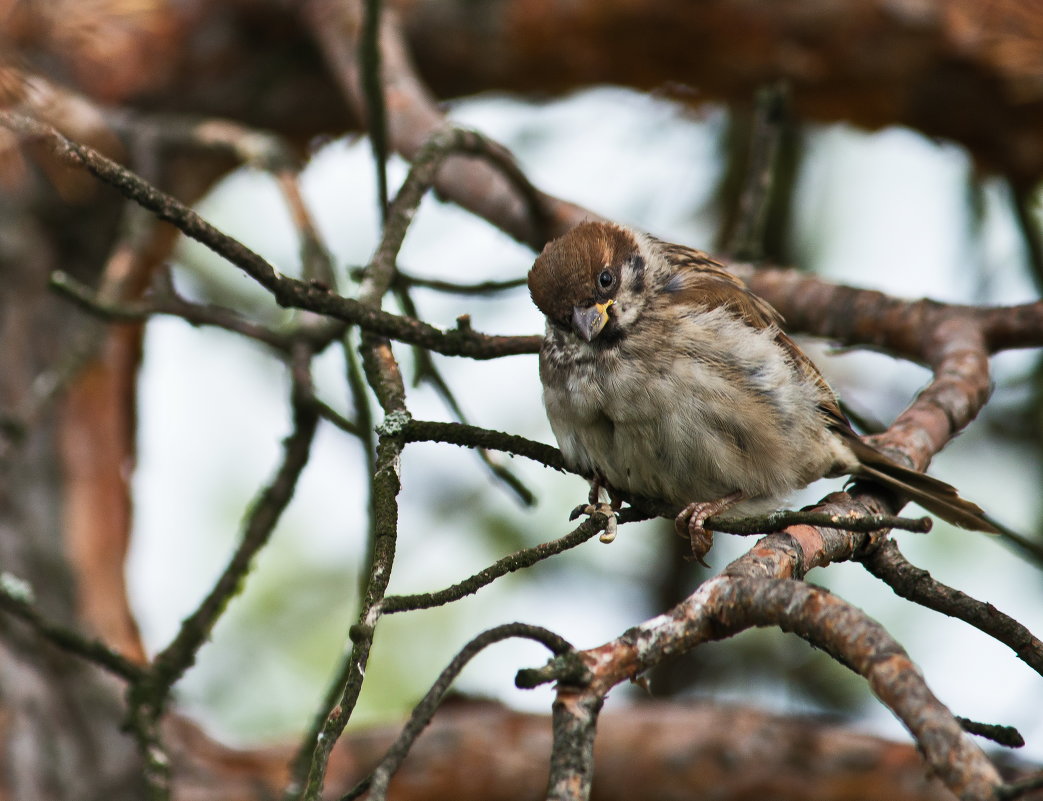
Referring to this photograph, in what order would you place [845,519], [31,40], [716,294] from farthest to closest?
[31,40], [716,294], [845,519]

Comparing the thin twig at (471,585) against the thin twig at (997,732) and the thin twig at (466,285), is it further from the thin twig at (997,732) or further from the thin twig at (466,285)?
the thin twig at (466,285)

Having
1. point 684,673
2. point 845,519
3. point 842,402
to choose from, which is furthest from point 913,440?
point 684,673

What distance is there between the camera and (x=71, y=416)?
4.62 metres

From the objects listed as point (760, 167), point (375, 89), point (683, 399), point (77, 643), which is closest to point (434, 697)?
point (683, 399)

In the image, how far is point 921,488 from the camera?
9.73ft

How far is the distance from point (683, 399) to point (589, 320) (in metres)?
0.35

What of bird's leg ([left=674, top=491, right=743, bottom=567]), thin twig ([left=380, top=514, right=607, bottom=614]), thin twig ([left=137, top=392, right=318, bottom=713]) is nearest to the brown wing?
bird's leg ([left=674, top=491, right=743, bottom=567])

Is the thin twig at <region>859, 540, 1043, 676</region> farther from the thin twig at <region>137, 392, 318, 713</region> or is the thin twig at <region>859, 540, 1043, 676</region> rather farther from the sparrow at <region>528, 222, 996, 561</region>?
the thin twig at <region>137, 392, 318, 713</region>

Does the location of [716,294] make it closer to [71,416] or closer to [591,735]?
[591,735]

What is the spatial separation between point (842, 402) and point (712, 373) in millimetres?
930

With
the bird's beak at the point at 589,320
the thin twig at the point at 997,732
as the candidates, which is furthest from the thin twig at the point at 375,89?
the thin twig at the point at 997,732

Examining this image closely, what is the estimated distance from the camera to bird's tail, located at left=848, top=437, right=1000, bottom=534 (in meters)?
2.89

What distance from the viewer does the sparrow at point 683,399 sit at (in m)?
2.94

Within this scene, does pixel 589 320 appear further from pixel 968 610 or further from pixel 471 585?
pixel 471 585
